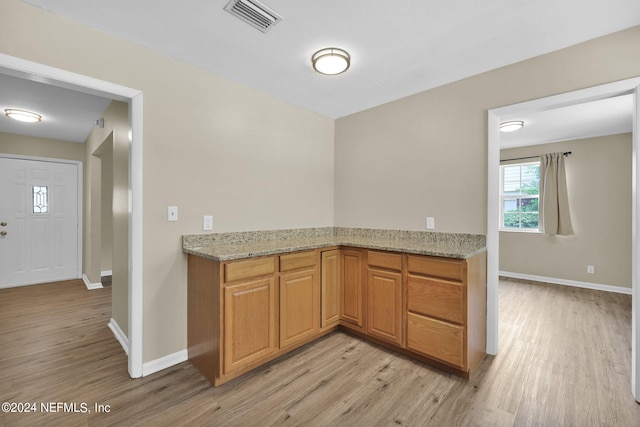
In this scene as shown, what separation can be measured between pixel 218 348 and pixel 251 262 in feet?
2.02

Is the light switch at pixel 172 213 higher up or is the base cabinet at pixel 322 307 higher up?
the light switch at pixel 172 213

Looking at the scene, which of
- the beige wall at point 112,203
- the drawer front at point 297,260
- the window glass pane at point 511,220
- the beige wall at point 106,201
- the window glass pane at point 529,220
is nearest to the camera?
the drawer front at point 297,260

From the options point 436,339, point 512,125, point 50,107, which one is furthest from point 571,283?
point 50,107

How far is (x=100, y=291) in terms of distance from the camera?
13.9ft

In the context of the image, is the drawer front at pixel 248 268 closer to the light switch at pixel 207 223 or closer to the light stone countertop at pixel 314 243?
the light stone countertop at pixel 314 243

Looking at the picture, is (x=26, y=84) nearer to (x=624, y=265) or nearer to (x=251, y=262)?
(x=251, y=262)

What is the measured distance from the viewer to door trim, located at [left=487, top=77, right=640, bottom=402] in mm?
1846

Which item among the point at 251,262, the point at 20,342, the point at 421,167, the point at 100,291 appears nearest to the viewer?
the point at 251,262

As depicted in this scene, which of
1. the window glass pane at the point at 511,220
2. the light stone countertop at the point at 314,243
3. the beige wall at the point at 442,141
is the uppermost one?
the beige wall at the point at 442,141

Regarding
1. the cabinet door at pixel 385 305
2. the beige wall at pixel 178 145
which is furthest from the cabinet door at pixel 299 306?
the beige wall at pixel 178 145

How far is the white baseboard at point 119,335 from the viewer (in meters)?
2.47

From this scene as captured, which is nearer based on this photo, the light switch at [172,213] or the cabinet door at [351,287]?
the light switch at [172,213]

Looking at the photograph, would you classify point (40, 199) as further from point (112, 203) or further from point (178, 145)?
point (178, 145)

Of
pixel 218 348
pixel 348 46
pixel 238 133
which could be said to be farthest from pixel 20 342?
pixel 348 46
